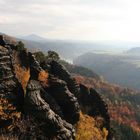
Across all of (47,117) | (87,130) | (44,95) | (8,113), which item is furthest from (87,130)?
(8,113)

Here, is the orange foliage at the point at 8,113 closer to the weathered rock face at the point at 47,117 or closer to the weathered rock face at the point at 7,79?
the weathered rock face at the point at 7,79

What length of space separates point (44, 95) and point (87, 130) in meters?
18.3

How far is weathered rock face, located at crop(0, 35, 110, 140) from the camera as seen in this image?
5716 centimetres

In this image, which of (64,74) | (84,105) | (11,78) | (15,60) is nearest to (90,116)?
(84,105)

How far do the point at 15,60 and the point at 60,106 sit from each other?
42.1ft

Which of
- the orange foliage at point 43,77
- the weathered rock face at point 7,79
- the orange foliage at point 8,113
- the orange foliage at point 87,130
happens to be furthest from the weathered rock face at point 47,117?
the orange foliage at point 87,130

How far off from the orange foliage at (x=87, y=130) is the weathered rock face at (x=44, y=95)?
2800mm

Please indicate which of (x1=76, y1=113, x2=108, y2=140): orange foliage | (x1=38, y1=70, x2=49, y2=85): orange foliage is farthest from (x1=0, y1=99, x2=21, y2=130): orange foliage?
(x1=76, y1=113, x2=108, y2=140): orange foliage

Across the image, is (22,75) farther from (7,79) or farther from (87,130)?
(87,130)

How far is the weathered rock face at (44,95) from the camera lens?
57.2 metres

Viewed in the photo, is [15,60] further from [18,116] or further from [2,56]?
[18,116]

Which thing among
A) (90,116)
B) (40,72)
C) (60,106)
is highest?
(40,72)

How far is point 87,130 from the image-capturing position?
8269cm

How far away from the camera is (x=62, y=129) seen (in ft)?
186
